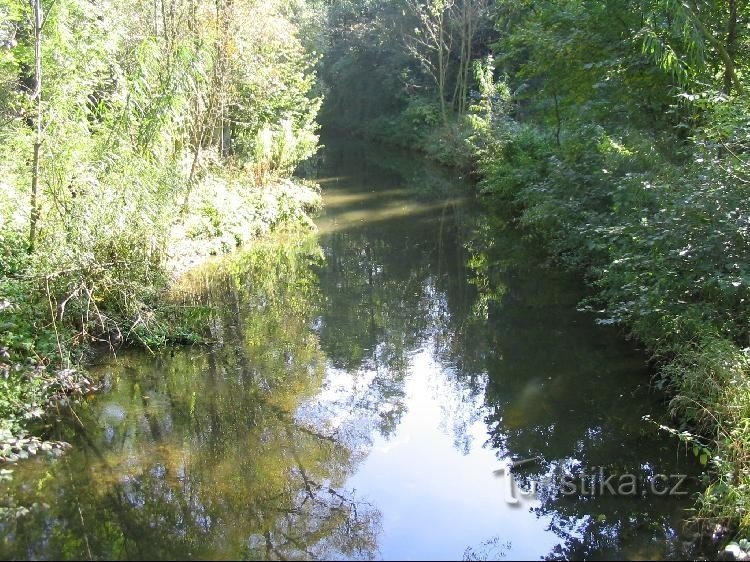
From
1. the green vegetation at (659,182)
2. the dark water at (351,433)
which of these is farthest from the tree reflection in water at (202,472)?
the green vegetation at (659,182)

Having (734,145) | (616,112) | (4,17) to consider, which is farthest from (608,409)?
(4,17)

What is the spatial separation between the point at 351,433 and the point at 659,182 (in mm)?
4419

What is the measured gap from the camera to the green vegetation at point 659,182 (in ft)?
18.4

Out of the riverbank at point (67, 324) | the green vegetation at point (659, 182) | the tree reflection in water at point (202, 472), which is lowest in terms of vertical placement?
the tree reflection in water at point (202, 472)

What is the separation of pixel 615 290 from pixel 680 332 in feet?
4.81

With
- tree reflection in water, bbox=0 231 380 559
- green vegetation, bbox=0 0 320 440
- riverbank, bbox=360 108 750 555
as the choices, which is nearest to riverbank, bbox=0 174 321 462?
green vegetation, bbox=0 0 320 440

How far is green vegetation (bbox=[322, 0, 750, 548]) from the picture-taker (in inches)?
221

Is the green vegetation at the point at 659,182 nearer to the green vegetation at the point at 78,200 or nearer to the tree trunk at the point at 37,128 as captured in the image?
the green vegetation at the point at 78,200

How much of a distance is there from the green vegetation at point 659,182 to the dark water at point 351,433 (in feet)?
1.84

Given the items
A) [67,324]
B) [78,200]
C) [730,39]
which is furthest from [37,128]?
A: [730,39]

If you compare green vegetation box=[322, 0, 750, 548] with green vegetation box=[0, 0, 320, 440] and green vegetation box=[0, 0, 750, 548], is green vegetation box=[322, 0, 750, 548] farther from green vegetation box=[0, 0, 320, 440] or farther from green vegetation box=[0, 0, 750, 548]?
green vegetation box=[0, 0, 320, 440]

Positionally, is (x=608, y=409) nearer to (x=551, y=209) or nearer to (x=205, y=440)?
(x=205, y=440)

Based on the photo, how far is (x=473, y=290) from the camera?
10906 millimetres

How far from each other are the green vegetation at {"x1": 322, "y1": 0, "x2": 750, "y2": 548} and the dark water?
1.84 ft
